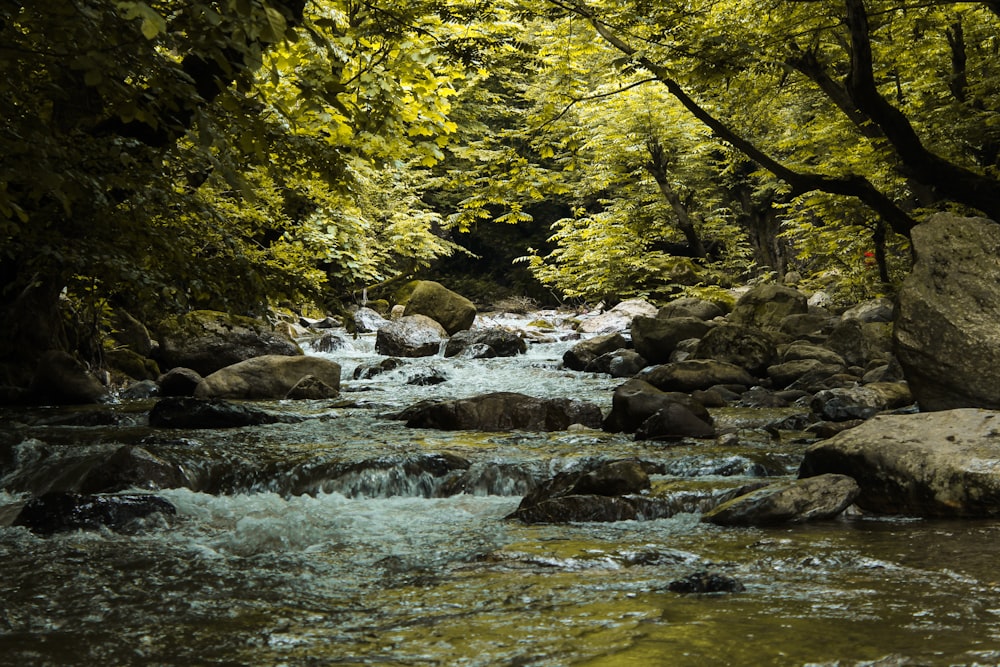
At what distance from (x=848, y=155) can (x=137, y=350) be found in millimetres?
13217

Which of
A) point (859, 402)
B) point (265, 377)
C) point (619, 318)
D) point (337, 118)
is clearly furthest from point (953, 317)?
point (619, 318)

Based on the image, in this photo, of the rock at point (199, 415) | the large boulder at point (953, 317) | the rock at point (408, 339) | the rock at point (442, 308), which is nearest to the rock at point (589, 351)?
the rock at point (408, 339)

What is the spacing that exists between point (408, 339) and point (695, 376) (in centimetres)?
837

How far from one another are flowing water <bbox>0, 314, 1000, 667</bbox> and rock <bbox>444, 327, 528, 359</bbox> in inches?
422

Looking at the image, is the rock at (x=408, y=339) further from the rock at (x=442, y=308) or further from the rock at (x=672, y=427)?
the rock at (x=672, y=427)

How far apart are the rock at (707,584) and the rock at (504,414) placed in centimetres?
597

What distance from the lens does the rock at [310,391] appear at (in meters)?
12.6

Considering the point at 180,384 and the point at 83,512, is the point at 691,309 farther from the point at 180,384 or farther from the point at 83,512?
the point at 83,512

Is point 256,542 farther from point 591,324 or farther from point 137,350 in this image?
point 591,324

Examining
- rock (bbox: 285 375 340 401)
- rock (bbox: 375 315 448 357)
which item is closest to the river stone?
rock (bbox: 285 375 340 401)

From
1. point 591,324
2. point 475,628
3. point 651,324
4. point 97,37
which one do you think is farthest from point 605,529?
point 591,324

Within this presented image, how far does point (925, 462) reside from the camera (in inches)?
206

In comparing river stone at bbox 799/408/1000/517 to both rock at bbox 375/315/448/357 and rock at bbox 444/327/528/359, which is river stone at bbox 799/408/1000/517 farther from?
rock at bbox 375/315/448/357

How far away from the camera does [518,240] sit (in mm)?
38156
